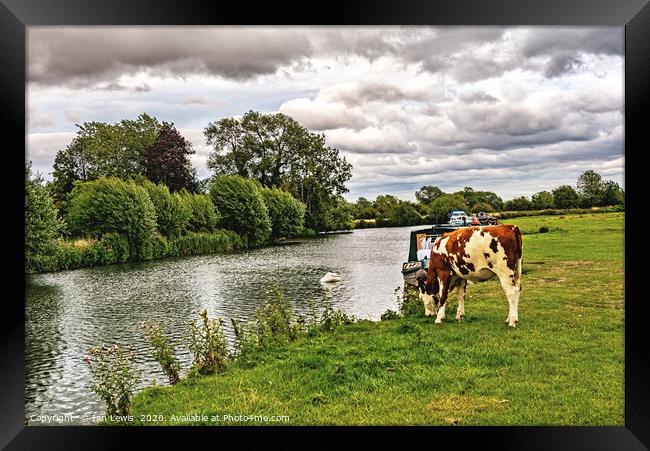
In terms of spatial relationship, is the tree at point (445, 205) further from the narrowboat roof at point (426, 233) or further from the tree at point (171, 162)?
the tree at point (171, 162)

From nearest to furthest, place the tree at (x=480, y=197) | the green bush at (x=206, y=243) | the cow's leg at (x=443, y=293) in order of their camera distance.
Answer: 1. the cow's leg at (x=443, y=293)
2. the tree at (x=480, y=197)
3. the green bush at (x=206, y=243)

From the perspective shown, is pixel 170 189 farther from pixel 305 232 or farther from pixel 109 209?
pixel 305 232

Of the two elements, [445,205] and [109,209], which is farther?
[109,209]

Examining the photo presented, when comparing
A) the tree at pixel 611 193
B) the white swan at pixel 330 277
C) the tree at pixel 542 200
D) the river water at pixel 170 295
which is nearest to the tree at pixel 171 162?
the river water at pixel 170 295

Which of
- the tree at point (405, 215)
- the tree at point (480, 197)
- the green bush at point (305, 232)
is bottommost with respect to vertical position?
the green bush at point (305, 232)

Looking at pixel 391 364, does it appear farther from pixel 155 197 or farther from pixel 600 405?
pixel 155 197

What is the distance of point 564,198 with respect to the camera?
21.0 feet

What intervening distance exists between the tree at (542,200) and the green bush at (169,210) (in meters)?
5.15

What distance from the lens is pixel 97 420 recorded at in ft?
15.5

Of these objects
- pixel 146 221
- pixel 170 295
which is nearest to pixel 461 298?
pixel 170 295

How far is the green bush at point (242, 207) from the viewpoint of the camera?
722cm

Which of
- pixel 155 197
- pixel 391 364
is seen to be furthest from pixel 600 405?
pixel 155 197

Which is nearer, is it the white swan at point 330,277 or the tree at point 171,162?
the tree at point 171,162

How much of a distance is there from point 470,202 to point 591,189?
1569 mm
